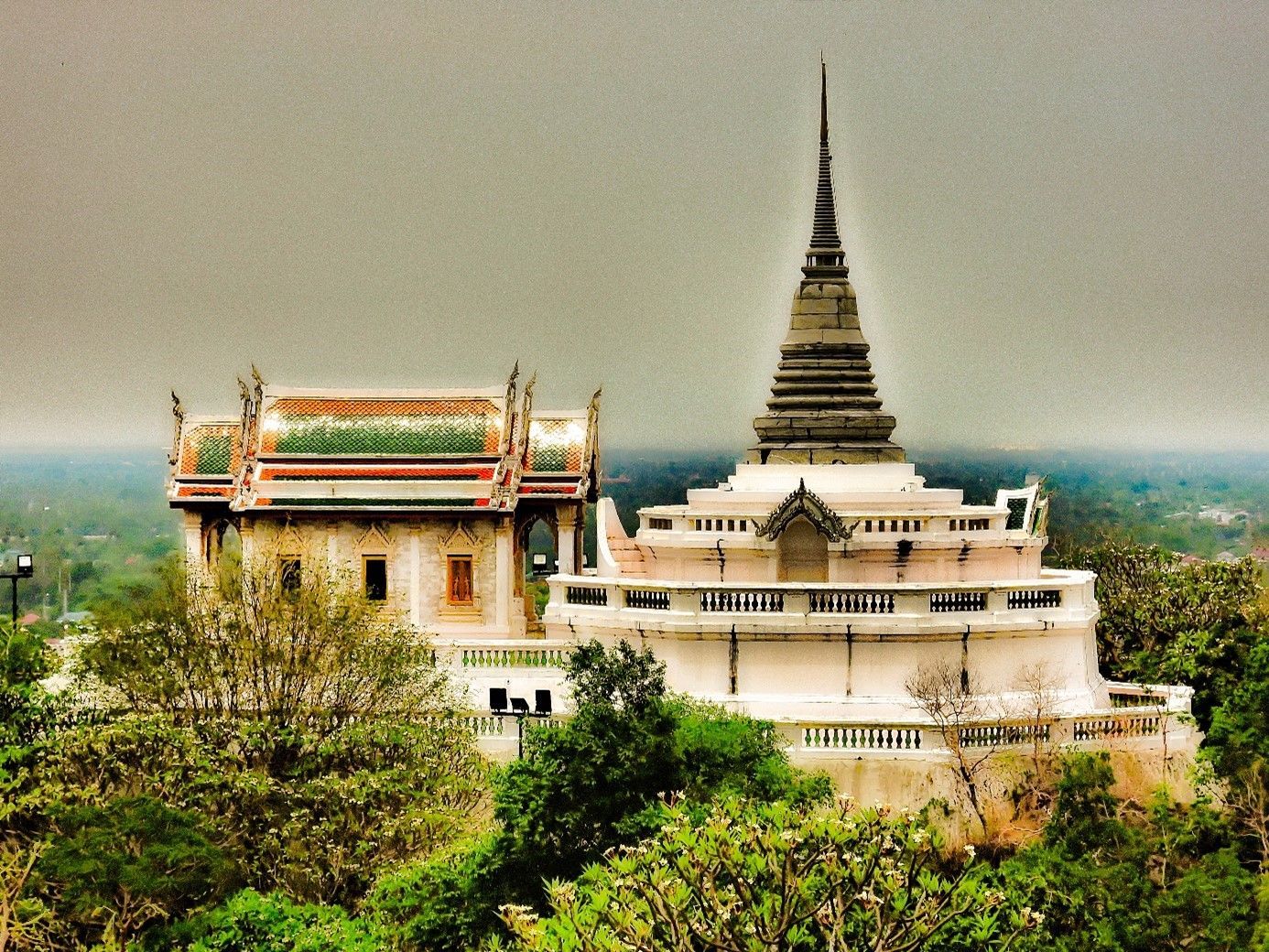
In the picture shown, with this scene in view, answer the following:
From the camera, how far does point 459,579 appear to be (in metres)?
46.9

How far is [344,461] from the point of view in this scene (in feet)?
154

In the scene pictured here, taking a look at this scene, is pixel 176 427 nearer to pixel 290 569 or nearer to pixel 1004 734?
pixel 290 569

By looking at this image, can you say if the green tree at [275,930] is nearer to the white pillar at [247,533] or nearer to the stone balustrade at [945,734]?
the stone balustrade at [945,734]

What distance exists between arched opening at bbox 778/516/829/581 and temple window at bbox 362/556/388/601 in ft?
26.5

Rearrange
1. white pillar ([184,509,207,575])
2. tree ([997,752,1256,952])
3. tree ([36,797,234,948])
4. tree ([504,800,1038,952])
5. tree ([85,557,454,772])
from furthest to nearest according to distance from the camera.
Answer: white pillar ([184,509,207,575])
tree ([85,557,454,772])
tree ([36,797,234,948])
tree ([997,752,1256,952])
tree ([504,800,1038,952])

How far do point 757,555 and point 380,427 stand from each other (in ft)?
27.1

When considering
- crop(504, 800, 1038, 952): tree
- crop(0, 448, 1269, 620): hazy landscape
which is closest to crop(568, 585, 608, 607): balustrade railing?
crop(504, 800, 1038, 952): tree

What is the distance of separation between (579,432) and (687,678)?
835cm

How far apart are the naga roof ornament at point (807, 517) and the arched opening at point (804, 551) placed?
133mm

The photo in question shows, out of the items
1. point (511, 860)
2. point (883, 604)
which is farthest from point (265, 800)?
point (883, 604)

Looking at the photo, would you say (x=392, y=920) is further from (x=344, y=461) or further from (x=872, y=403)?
(x=872, y=403)

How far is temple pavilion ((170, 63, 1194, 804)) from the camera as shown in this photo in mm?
40031

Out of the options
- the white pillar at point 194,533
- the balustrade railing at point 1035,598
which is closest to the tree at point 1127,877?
the balustrade railing at point 1035,598

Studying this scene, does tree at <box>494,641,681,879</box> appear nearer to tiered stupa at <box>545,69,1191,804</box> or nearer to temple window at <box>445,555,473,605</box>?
tiered stupa at <box>545,69,1191,804</box>
